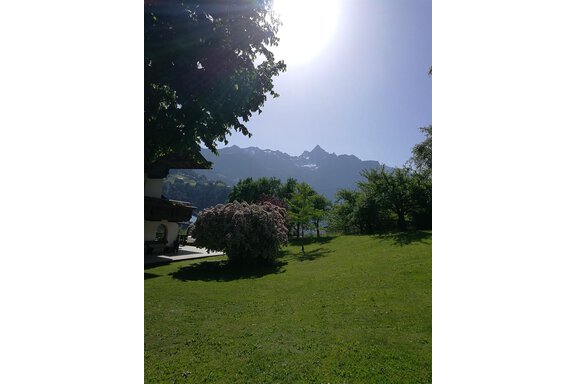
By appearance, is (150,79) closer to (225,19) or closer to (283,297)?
(225,19)

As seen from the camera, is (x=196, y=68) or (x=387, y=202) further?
(x=387, y=202)

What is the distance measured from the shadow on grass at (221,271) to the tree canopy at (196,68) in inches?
215

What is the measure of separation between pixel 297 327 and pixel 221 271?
6833mm

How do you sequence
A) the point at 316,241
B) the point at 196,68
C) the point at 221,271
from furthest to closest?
1. the point at 316,241
2. the point at 221,271
3. the point at 196,68

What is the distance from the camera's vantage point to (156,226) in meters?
16.2

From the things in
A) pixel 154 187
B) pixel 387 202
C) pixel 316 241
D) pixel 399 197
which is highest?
pixel 154 187

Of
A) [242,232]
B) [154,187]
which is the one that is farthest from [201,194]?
[242,232]

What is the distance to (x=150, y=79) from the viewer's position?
4766 millimetres

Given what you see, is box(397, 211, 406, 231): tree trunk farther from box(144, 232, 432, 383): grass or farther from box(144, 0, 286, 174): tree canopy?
box(144, 0, 286, 174): tree canopy

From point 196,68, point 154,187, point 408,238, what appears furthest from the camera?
point 154,187

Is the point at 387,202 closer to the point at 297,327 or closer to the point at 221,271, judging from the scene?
the point at 221,271
